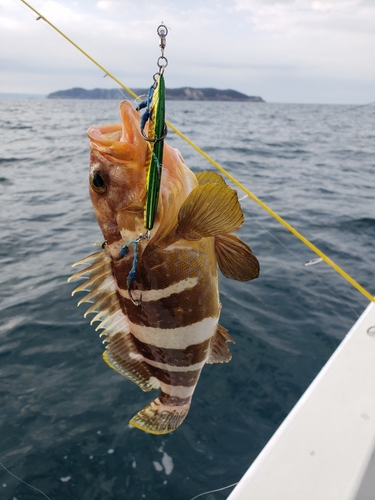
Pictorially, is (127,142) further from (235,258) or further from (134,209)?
(235,258)

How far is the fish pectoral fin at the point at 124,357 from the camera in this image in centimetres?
198

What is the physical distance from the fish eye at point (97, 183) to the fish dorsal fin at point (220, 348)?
0.94m

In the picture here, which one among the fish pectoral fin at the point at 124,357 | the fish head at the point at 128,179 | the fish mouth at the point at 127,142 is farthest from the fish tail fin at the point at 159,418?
the fish mouth at the point at 127,142

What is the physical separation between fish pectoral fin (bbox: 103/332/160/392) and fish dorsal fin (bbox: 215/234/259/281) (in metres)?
0.61

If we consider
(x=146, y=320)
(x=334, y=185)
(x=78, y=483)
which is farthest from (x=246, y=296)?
(x=334, y=185)

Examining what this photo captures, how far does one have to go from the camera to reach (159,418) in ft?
6.66

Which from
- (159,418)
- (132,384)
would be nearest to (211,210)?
(159,418)

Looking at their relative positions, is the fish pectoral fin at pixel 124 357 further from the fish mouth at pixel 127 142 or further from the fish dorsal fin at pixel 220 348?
the fish mouth at pixel 127 142

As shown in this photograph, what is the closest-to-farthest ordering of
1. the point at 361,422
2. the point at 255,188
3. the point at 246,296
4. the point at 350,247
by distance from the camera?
1. the point at 361,422
2. the point at 246,296
3. the point at 350,247
4. the point at 255,188

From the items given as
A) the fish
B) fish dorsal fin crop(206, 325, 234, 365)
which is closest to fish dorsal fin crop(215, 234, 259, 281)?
the fish

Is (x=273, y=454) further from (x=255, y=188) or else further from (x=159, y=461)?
(x=255, y=188)

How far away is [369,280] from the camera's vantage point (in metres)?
6.54

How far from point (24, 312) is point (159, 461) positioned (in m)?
3.19

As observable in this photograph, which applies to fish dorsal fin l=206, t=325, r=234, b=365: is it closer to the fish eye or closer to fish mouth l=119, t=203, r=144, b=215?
fish mouth l=119, t=203, r=144, b=215
